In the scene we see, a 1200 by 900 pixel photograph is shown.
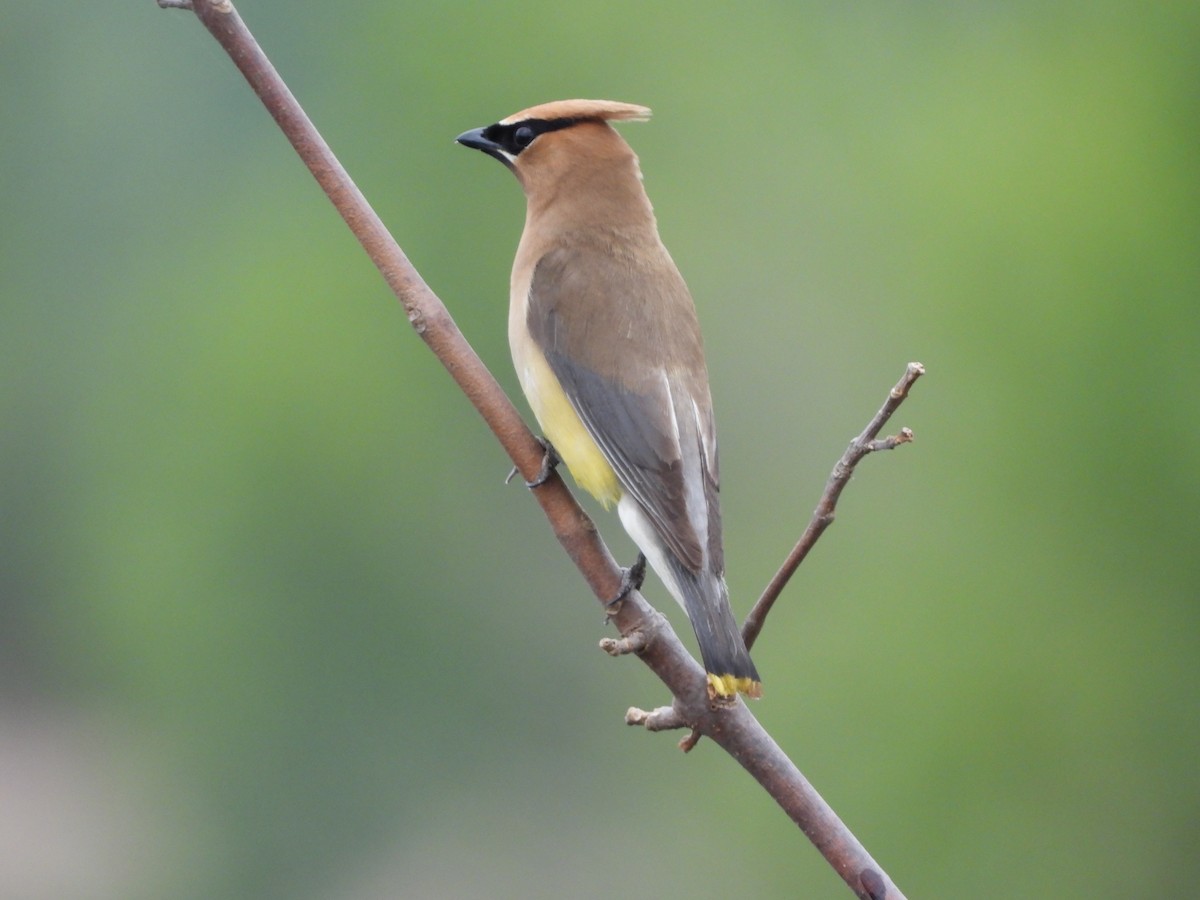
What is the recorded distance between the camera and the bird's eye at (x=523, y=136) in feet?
10.6

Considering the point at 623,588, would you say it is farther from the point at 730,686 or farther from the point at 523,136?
the point at 523,136

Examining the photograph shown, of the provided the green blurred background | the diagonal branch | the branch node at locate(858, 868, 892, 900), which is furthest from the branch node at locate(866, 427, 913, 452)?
the green blurred background

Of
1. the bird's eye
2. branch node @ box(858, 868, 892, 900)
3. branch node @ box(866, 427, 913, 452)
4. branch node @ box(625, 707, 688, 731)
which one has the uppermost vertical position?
the bird's eye

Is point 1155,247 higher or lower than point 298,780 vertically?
higher

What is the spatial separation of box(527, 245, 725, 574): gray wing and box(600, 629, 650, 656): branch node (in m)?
0.61

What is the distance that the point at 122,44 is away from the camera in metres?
17.5

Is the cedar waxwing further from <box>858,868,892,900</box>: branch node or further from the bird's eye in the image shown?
<box>858,868,892,900</box>: branch node

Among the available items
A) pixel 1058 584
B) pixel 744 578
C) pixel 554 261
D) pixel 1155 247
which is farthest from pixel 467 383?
pixel 1155 247

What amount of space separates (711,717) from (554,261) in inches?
49.2

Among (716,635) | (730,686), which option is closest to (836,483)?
(730,686)

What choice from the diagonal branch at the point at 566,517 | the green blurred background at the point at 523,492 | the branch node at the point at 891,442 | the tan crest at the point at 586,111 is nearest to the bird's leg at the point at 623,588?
the diagonal branch at the point at 566,517

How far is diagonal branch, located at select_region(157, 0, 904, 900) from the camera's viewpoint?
203 cm

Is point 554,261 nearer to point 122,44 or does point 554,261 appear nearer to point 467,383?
point 467,383

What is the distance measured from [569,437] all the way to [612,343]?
0.19 m
